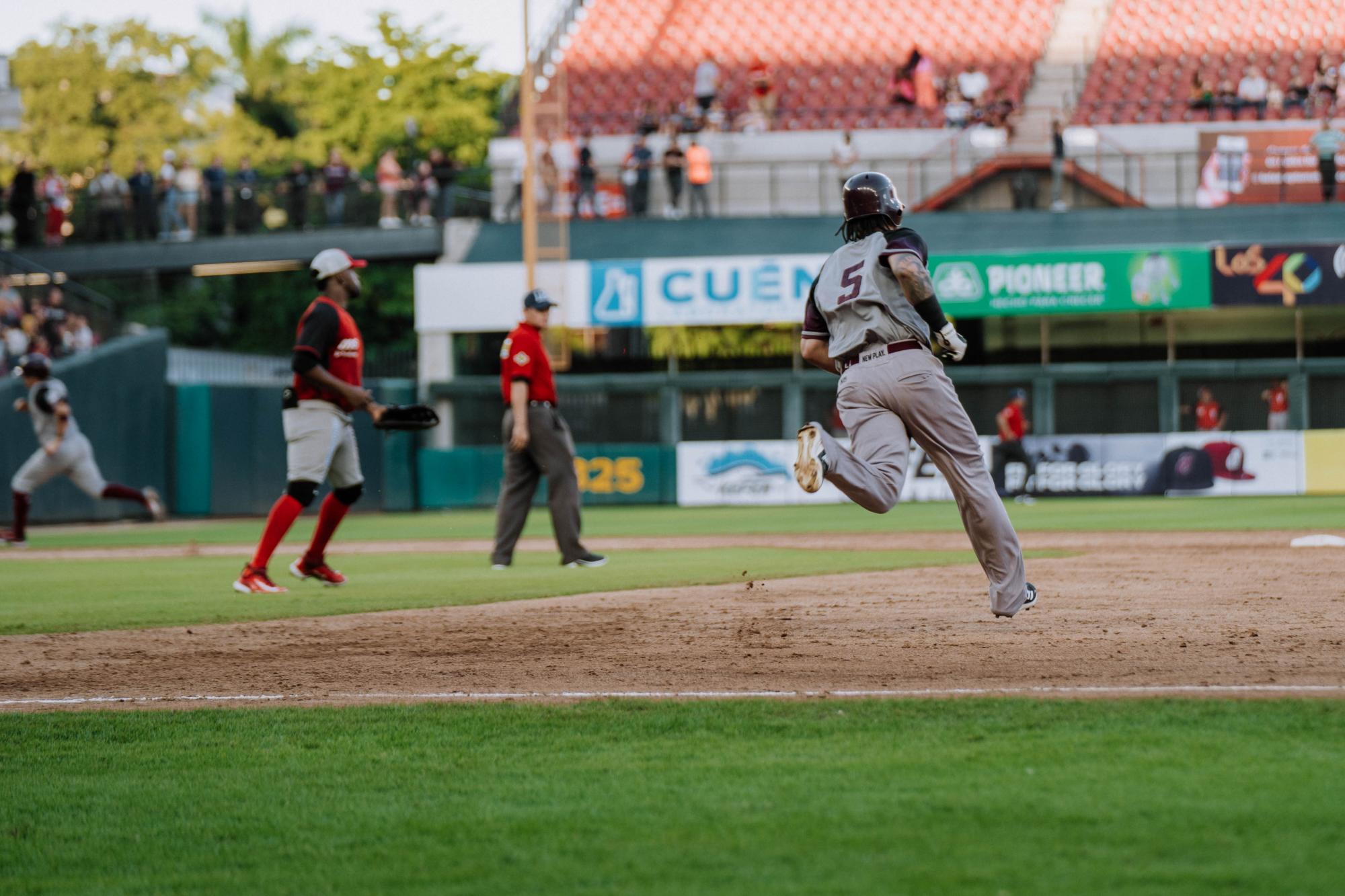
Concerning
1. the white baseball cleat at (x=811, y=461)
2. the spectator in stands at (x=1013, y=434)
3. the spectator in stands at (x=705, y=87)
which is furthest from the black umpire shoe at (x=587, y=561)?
the spectator in stands at (x=705, y=87)

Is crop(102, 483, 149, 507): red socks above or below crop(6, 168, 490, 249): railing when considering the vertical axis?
below

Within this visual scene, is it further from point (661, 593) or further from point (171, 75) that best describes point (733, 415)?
point (171, 75)

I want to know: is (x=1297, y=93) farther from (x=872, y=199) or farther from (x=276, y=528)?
(x=872, y=199)

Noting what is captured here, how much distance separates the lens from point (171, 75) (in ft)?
198

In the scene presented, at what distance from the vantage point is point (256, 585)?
408 inches

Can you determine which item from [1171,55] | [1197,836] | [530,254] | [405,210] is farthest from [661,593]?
[1171,55]

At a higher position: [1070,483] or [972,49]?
[972,49]

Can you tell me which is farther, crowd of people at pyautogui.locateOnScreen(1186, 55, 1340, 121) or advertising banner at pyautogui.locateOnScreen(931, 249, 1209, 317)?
crowd of people at pyautogui.locateOnScreen(1186, 55, 1340, 121)

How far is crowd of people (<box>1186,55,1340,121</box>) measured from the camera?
1275 inches

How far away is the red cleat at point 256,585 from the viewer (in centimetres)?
1034

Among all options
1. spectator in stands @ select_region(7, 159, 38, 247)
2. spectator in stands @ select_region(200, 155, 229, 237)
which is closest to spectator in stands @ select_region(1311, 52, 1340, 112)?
spectator in stands @ select_region(200, 155, 229, 237)

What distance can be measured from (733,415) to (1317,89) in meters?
14.4

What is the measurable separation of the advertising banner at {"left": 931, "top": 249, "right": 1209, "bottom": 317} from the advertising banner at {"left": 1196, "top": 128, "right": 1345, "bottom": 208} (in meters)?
2.46

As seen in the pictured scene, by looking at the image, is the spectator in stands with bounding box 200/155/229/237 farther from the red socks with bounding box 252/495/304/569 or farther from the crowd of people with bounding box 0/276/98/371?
the red socks with bounding box 252/495/304/569
